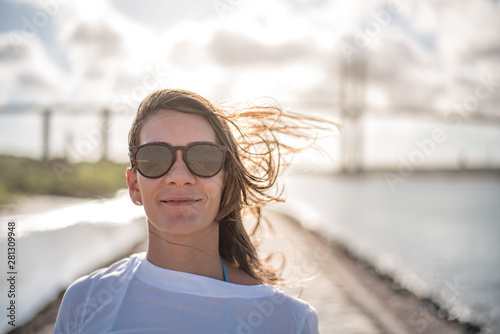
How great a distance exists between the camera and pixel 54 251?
8.23 m

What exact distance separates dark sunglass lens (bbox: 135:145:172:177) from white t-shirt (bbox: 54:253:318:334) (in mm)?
331

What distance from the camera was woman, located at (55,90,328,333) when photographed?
145cm

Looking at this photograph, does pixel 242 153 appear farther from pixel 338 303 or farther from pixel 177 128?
pixel 338 303

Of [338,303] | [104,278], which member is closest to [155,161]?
[104,278]

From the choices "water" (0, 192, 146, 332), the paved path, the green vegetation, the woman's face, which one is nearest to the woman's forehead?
the woman's face

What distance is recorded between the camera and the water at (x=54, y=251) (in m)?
5.50

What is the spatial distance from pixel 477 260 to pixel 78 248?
18.3 meters

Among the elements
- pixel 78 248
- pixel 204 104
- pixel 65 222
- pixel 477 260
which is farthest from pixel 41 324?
pixel 477 260

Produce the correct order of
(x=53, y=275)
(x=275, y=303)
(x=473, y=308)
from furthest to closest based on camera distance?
(x=473, y=308) → (x=53, y=275) → (x=275, y=303)

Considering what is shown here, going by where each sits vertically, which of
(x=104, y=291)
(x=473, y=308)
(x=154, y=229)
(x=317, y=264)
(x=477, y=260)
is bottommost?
(x=477, y=260)

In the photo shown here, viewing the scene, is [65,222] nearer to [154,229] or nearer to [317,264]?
[317,264]

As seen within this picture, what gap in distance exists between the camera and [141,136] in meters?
1.72

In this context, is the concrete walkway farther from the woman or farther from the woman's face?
the woman's face

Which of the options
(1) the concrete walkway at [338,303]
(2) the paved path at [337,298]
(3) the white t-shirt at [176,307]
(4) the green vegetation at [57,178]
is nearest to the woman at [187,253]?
(3) the white t-shirt at [176,307]
